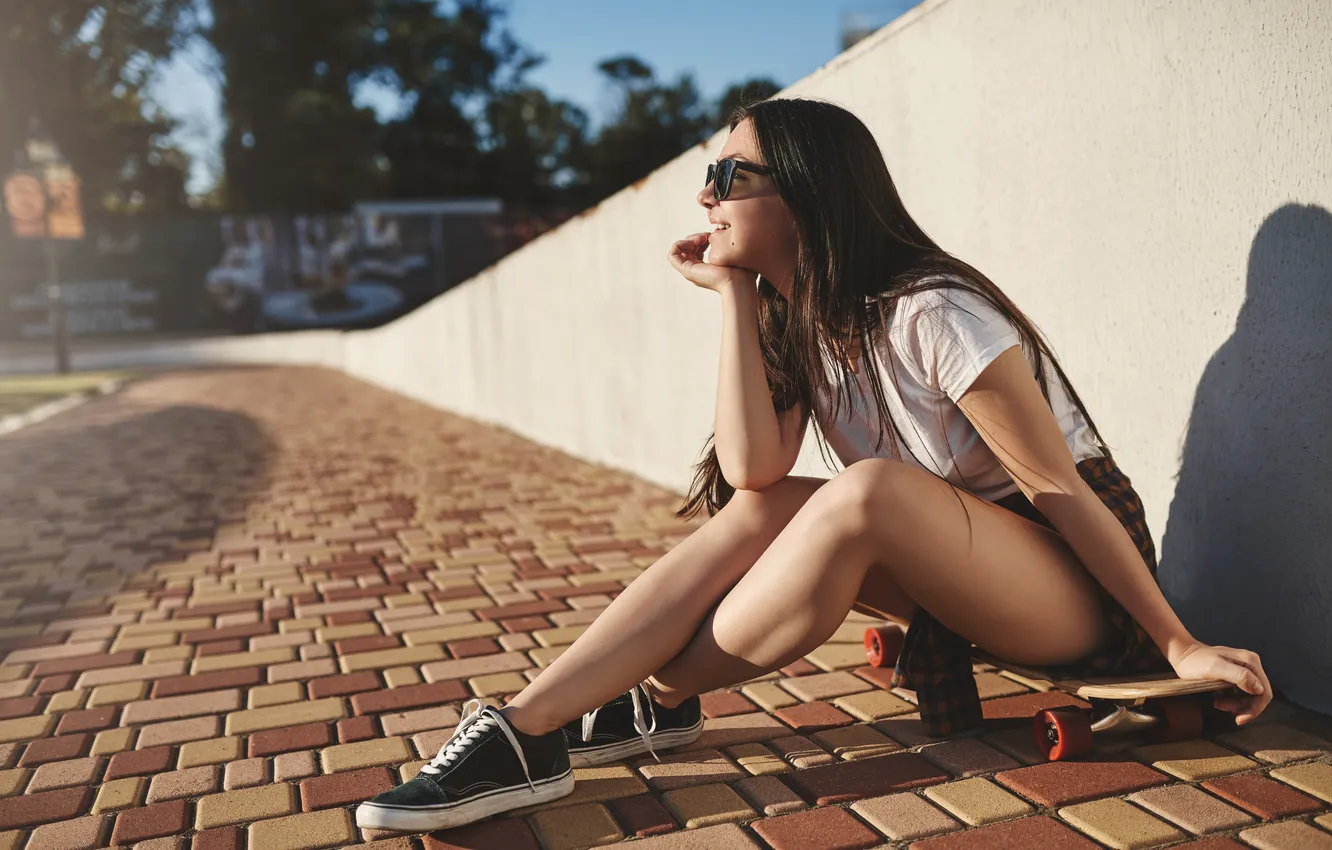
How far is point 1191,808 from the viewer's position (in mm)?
1831

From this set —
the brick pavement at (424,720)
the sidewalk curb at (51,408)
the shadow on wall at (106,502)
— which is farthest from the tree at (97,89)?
the brick pavement at (424,720)

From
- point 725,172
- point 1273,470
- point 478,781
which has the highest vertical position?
point 725,172

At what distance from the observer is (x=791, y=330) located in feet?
7.11

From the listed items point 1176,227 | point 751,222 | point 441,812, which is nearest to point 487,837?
point 441,812

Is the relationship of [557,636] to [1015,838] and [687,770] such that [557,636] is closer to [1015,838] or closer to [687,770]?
[687,770]

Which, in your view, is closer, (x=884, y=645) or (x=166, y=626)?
(x=884, y=645)

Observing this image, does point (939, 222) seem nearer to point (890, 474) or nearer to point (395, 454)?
point (890, 474)

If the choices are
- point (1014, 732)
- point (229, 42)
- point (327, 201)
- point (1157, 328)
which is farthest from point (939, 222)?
point (229, 42)

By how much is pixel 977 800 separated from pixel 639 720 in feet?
1.97

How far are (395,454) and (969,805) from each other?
6.10 m

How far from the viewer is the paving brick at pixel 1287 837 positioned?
1.69 meters

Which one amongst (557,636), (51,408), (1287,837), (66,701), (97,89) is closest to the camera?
(1287,837)

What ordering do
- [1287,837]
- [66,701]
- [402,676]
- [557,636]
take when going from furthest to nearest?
1. [557,636]
2. [402,676]
3. [66,701]
4. [1287,837]

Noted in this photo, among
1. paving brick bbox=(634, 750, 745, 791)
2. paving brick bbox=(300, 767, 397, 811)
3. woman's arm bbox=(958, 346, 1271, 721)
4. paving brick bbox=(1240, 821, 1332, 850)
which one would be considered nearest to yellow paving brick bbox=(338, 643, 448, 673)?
paving brick bbox=(300, 767, 397, 811)
